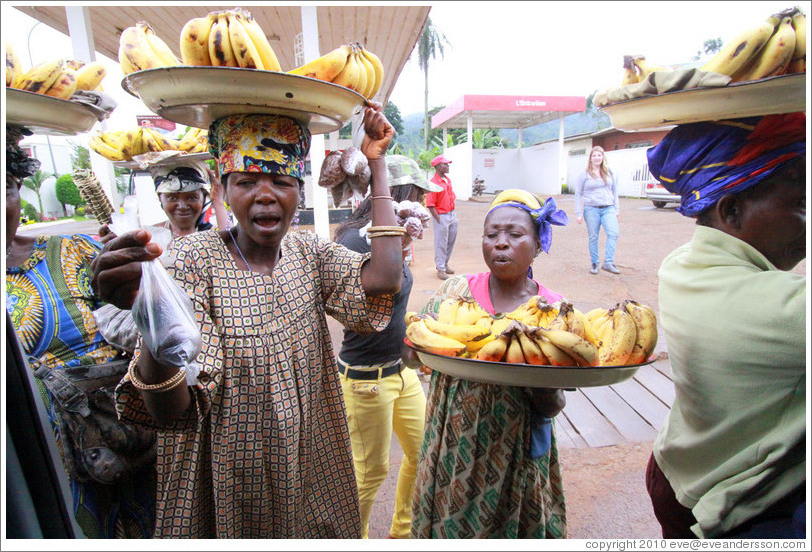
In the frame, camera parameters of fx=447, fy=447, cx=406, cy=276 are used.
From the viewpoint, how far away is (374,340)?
236 centimetres

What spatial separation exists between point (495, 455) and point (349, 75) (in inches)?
61.8

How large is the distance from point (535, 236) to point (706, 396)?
987 mm

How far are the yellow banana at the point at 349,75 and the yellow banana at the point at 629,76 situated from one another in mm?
838

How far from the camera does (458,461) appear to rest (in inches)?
74.8

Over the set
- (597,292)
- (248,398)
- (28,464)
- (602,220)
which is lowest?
(597,292)

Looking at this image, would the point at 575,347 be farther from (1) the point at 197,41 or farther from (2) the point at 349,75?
(1) the point at 197,41

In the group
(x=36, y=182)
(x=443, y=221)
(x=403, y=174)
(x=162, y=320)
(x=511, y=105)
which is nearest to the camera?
(x=162, y=320)

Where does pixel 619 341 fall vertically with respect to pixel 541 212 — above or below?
below

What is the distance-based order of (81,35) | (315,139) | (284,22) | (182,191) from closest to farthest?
(182,191) < (81,35) < (315,139) < (284,22)

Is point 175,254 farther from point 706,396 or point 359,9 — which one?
point 359,9

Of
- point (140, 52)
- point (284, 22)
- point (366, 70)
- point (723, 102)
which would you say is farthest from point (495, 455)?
point (284, 22)

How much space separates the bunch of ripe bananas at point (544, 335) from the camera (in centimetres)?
146

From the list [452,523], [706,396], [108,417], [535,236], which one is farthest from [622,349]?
[108,417]

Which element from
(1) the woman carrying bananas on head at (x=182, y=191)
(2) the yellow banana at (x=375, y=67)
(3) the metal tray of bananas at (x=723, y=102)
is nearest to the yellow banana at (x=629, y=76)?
(3) the metal tray of bananas at (x=723, y=102)
